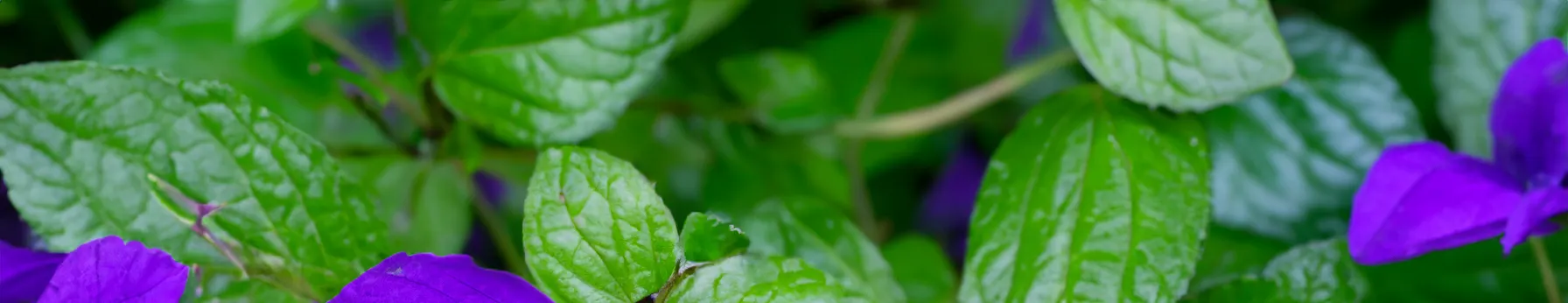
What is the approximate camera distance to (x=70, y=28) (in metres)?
0.85

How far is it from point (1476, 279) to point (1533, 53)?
16 centimetres

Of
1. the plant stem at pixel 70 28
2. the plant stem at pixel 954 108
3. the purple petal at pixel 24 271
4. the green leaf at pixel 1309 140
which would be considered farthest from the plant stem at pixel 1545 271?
the plant stem at pixel 70 28

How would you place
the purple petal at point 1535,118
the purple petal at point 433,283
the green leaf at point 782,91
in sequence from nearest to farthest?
the purple petal at point 433,283
the purple petal at point 1535,118
the green leaf at point 782,91

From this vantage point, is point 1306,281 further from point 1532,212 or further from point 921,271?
point 921,271

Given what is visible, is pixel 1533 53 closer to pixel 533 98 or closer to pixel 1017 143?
pixel 1017 143

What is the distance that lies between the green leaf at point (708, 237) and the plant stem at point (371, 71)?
24cm

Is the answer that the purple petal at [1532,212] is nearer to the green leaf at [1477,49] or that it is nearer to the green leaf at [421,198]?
the green leaf at [1477,49]

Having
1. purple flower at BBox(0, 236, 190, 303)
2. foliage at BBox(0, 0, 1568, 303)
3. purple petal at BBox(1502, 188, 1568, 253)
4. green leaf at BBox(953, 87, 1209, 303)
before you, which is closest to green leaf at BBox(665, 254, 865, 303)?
foliage at BBox(0, 0, 1568, 303)

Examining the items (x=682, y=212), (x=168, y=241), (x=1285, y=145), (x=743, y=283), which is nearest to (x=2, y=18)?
(x=168, y=241)

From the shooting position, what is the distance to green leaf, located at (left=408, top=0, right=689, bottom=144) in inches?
22.1

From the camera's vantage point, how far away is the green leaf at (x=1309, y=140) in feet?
2.37

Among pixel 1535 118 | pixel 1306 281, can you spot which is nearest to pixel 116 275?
pixel 1306 281

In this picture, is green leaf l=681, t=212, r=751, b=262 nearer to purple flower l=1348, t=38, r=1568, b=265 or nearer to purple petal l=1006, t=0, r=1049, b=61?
purple flower l=1348, t=38, r=1568, b=265

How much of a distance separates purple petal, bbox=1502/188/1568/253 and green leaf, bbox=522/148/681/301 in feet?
1.29
